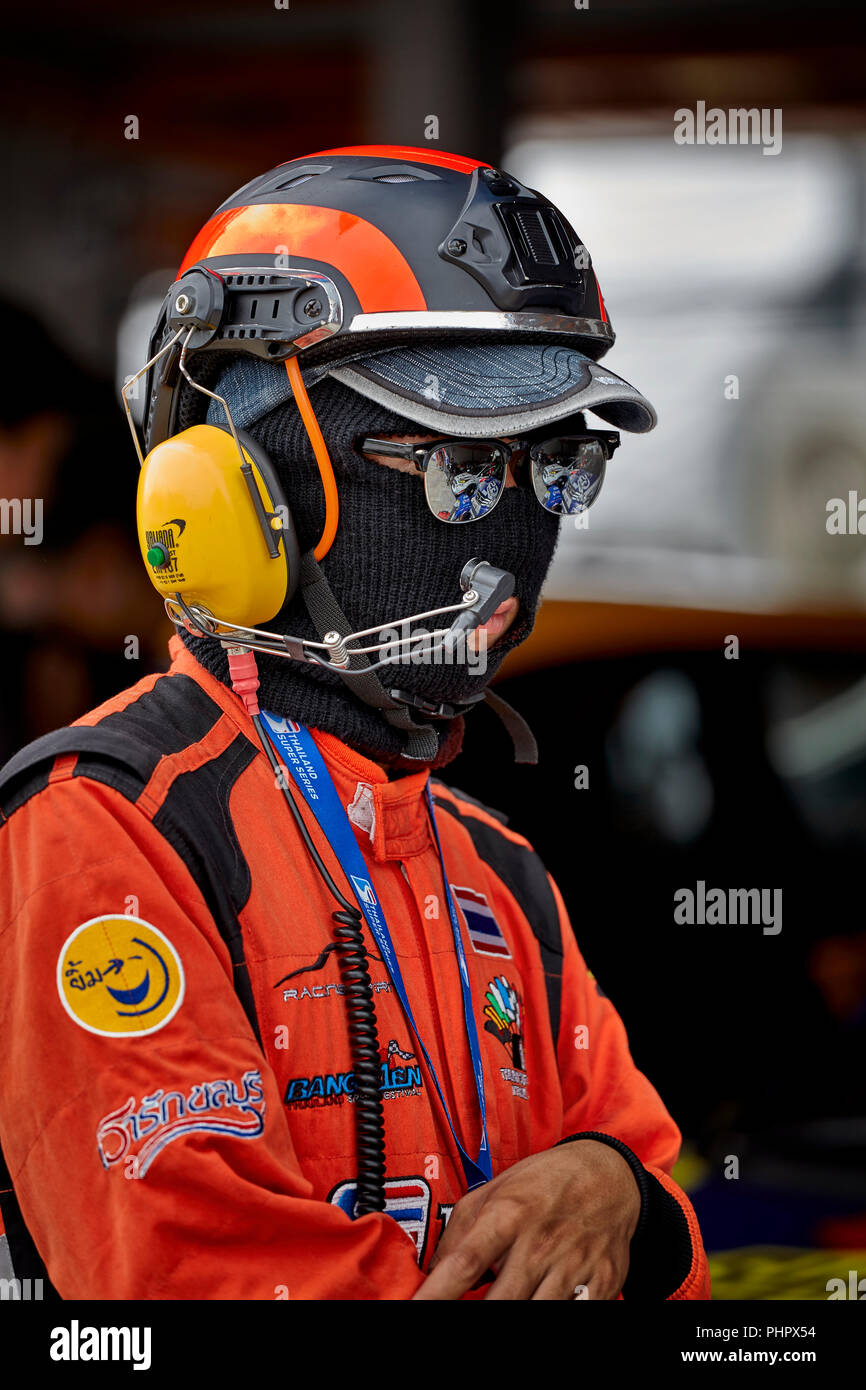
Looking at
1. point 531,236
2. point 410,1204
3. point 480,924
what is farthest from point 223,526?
point 410,1204

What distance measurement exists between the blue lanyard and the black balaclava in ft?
0.15

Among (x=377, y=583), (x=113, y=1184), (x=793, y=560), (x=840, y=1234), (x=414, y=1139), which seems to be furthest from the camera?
(x=793, y=560)

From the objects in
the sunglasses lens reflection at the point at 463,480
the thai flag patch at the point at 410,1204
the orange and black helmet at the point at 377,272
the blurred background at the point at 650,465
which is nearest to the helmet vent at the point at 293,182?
the orange and black helmet at the point at 377,272

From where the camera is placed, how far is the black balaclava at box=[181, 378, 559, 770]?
75.9 inches

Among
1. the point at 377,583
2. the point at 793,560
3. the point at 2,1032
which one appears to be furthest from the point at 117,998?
the point at 793,560

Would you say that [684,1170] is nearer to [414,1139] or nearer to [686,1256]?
[686,1256]

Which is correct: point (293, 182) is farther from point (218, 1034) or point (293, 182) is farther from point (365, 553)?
point (218, 1034)

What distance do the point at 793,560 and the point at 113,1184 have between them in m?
5.30

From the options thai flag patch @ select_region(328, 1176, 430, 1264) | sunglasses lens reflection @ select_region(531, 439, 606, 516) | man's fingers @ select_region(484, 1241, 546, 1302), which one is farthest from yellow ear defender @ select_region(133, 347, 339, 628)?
man's fingers @ select_region(484, 1241, 546, 1302)

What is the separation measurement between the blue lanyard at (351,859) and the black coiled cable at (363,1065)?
6 cm

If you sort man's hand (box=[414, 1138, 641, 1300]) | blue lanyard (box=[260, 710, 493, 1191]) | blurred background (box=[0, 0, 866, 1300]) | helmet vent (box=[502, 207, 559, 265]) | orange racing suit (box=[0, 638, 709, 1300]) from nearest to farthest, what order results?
1. orange racing suit (box=[0, 638, 709, 1300])
2. man's hand (box=[414, 1138, 641, 1300])
3. blue lanyard (box=[260, 710, 493, 1191])
4. helmet vent (box=[502, 207, 559, 265])
5. blurred background (box=[0, 0, 866, 1300])

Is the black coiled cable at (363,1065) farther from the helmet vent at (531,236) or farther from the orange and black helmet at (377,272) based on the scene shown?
the helmet vent at (531,236)

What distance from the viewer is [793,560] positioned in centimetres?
636

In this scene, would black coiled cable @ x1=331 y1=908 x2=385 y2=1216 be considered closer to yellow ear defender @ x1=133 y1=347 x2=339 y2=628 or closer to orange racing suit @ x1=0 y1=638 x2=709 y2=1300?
orange racing suit @ x1=0 y1=638 x2=709 y2=1300
